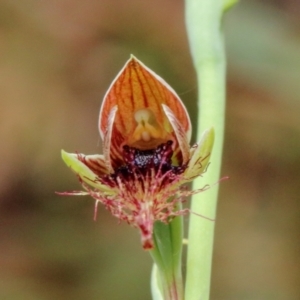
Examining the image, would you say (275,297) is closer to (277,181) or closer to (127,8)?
(277,181)

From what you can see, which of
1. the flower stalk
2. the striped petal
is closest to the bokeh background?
the flower stalk

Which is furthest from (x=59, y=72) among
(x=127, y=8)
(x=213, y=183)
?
(x=213, y=183)

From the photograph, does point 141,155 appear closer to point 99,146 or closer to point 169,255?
point 169,255

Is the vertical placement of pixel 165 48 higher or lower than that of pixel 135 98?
higher

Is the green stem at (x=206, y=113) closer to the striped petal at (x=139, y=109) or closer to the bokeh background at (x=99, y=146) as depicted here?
the striped petal at (x=139, y=109)

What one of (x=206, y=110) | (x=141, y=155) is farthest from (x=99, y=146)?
(x=141, y=155)

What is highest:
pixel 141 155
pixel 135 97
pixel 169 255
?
pixel 135 97

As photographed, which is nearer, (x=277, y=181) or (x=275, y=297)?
(x=275, y=297)

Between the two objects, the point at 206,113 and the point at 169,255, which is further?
the point at 206,113

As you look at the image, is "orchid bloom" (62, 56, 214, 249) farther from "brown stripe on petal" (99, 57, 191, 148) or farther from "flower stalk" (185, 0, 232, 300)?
"flower stalk" (185, 0, 232, 300)
